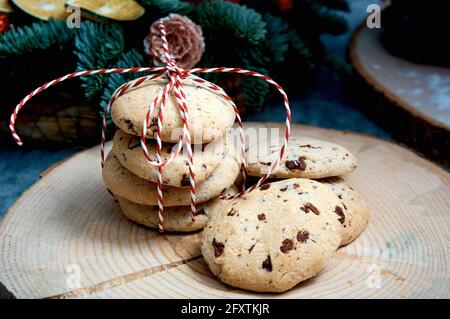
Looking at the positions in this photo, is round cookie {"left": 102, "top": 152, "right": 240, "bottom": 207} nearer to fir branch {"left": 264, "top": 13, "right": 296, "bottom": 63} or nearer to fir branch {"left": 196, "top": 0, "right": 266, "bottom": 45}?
fir branch {"left": 196, "top": 0, "right": 266, "bottom": 45}

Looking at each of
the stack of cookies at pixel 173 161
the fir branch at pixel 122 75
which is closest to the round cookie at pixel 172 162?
the stack of cookies at pixel 173 161

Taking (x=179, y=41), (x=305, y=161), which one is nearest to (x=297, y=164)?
(x=305, y=161)

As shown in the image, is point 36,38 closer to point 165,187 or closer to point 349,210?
point 165,187

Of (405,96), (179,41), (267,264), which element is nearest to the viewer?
(267,264)

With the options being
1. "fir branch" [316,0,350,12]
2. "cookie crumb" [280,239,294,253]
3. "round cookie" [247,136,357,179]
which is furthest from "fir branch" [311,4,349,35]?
"cookie crumb" [280,239,294,253]

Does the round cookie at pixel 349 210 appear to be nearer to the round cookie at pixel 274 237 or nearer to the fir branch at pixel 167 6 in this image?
the round cookie at pixel 274 237

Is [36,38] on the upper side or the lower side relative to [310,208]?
upper
